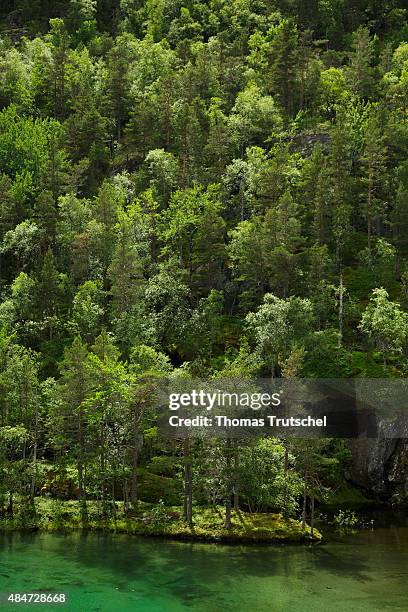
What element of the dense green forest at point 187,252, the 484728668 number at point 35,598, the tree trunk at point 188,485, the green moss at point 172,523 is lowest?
the 484728668 number at point 35,598

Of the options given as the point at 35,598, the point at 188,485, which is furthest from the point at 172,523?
the point at 35,598

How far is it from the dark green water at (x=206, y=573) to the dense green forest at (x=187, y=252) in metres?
5.85

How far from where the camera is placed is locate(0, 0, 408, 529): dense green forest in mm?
61688

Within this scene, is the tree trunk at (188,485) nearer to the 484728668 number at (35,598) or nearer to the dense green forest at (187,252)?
the dense green forest at (187,252)

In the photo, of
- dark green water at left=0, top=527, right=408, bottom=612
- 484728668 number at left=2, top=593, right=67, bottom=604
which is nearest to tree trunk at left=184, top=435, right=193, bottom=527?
dark green water at left=0, top=527, right=408, bottom=612

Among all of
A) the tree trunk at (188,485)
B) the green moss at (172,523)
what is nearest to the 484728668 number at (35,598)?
the green moss at (172,523)

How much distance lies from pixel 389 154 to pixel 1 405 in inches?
2739

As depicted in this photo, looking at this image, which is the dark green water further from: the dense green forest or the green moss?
the dense green forest

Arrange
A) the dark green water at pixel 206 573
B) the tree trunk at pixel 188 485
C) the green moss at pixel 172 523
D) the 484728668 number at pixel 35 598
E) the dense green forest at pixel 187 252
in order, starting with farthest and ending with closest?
the dense green forest at pixel 187 252 → the tree trunk at pixel 188 485 → the green moss at pixel 172 523 → the dark green water at pixel 206 573 → the 484728668 number at pixel 35 598

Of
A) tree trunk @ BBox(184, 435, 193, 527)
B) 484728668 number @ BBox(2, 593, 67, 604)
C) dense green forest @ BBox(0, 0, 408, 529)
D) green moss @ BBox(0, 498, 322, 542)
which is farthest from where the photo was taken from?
dense green forest @ BBox(0, 0, 408, 529)

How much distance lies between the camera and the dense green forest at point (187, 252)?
6169 centimetres

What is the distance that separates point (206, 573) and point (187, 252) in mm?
56553

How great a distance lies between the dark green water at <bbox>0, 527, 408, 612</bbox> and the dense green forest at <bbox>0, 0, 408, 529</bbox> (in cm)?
585

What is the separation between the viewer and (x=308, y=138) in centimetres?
11406
